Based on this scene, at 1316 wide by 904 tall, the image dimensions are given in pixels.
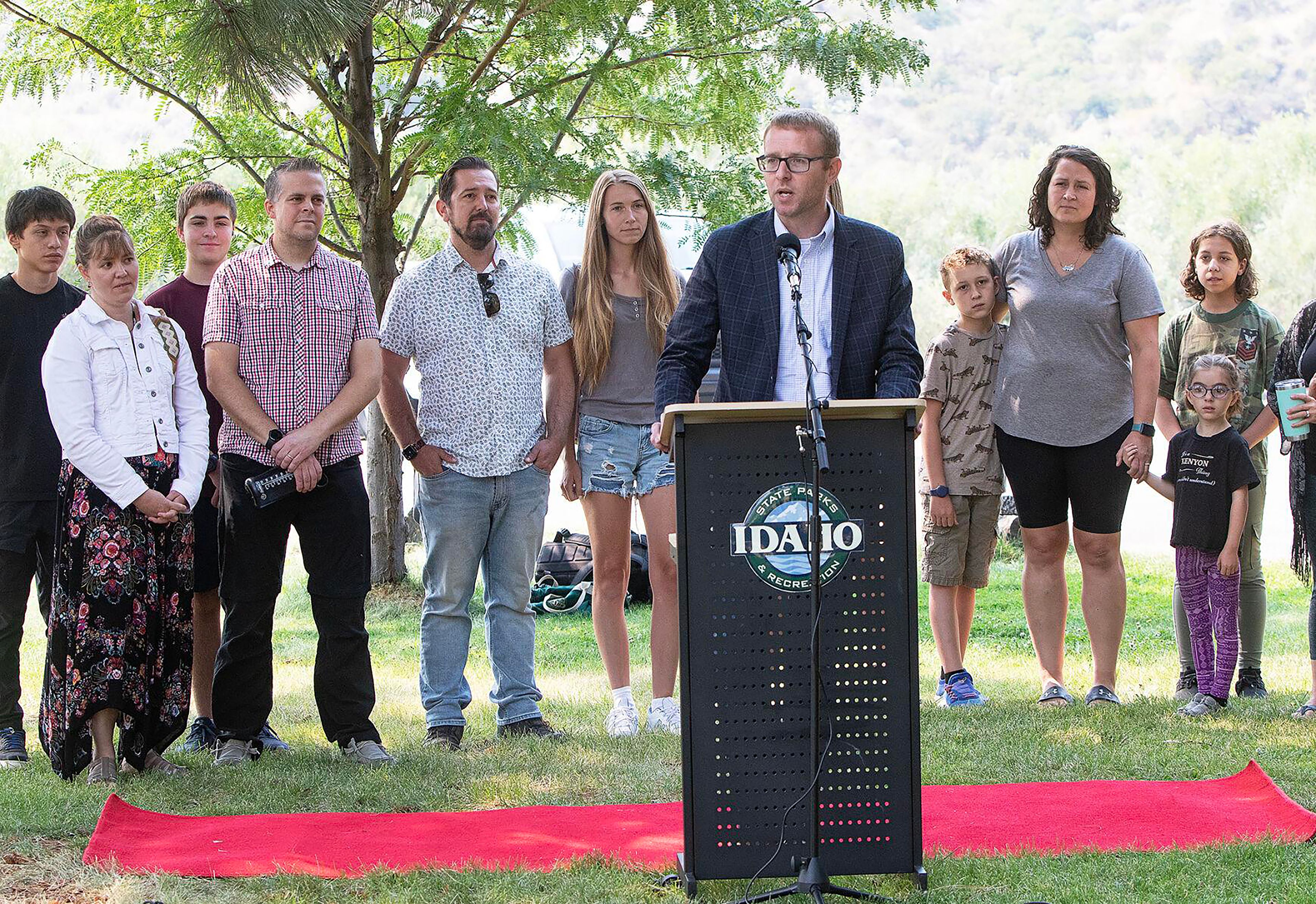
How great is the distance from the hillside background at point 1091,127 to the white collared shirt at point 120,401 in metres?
33.1

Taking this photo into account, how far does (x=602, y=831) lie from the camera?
12.6 feet

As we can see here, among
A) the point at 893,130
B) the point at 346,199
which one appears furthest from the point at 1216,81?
the point at 346,199

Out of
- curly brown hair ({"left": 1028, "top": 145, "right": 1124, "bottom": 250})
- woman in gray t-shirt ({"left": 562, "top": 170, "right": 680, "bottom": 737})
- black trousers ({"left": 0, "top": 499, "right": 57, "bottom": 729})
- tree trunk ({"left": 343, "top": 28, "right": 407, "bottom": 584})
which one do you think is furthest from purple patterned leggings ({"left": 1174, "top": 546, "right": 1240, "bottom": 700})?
tree trunk ({"left": 343, "top": 28, "right": 407, "bottom": 584})

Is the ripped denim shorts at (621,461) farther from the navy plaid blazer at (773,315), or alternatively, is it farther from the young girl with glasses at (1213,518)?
the young girl with glasses at (1213,518)

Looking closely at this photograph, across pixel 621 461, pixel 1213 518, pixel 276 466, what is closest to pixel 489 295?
pixel 621 461

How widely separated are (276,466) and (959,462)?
3.04 meters

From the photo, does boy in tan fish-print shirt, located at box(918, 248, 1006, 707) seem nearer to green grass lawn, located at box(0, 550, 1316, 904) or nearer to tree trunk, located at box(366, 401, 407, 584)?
green grass lawn, located at box(0, 550, 1316, 904)

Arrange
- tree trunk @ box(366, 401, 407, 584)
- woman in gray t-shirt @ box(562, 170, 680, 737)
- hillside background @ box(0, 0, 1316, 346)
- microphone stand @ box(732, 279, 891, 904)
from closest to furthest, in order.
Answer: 1. microphone stand @ box(732, 279, 891, 904)
2. woman in gray t-shirt @ box(562, 170, 680, 737)
3. tree trunk @ box(366, 401, 407, 584)
4. hillside background @ box(0, 0, 1316, 346)

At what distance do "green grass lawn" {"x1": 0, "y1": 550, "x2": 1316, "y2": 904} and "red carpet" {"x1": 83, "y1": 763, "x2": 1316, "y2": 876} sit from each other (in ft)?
0.34

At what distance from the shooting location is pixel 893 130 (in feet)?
349

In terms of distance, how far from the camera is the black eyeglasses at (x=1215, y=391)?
5.47m

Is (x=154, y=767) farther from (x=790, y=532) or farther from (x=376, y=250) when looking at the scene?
(x=376, y=250)

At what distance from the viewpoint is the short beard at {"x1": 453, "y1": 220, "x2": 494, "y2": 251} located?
17.4ft

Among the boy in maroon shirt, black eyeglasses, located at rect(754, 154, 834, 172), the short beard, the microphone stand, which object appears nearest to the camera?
the microphone stand
